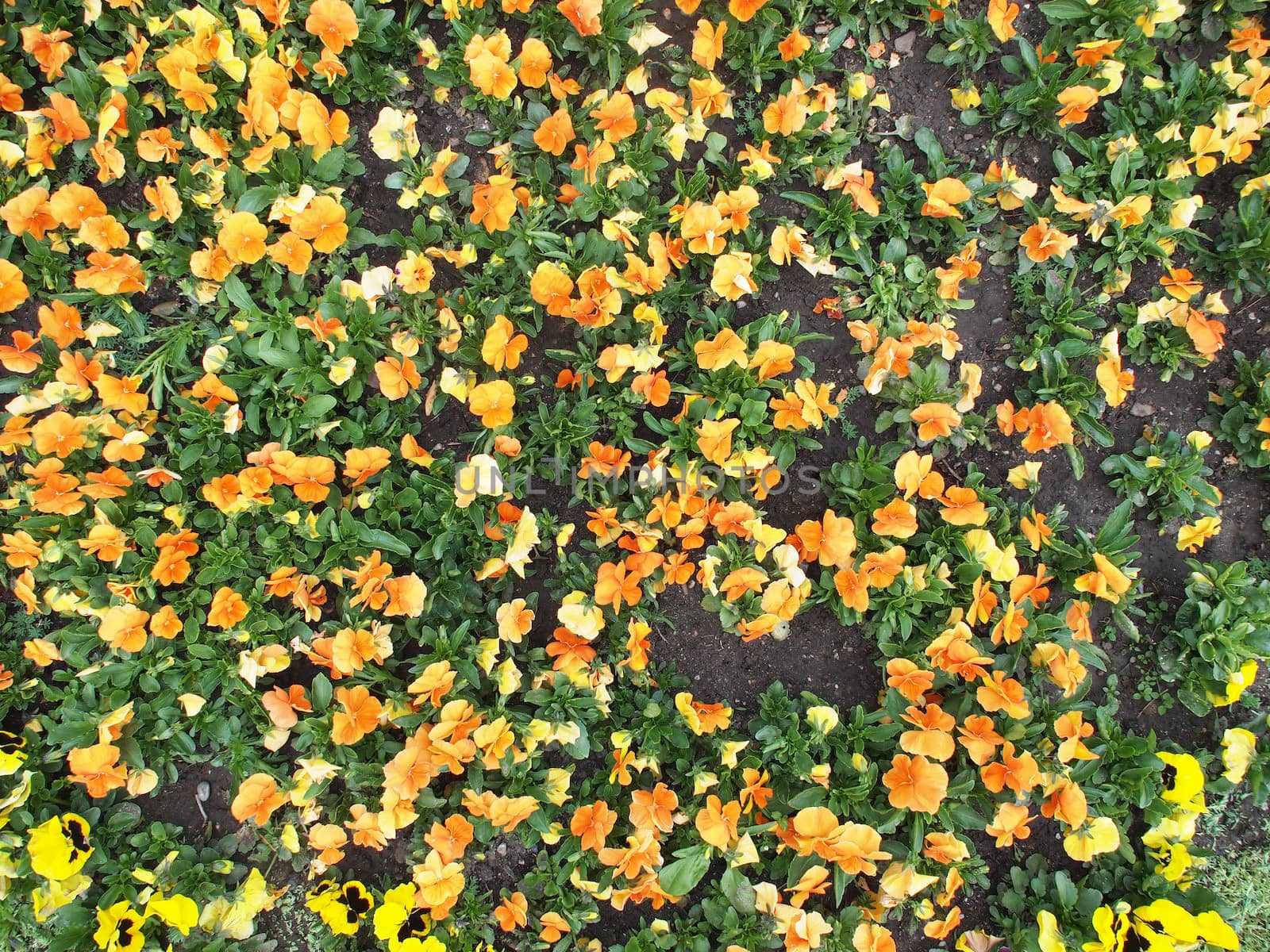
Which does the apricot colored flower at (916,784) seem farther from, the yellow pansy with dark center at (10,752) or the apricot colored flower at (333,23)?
the apricot colored flower at (333,23)

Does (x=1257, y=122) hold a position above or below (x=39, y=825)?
above

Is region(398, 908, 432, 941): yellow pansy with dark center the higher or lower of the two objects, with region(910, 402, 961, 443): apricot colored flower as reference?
lower

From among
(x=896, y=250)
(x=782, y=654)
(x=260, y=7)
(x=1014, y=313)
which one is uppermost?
(x=260, y=7)

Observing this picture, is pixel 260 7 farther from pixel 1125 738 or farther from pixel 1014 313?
pixel 1125 738

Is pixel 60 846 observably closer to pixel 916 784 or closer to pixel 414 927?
pixel 414 927

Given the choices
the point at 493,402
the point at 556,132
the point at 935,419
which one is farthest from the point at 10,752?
the point at 935,419

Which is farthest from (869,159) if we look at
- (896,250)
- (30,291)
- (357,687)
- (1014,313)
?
(30,291)

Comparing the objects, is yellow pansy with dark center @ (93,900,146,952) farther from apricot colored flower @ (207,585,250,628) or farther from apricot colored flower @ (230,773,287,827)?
apricot colored flower @ (207,585,250,628)

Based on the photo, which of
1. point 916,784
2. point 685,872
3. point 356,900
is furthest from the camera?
point 356,900

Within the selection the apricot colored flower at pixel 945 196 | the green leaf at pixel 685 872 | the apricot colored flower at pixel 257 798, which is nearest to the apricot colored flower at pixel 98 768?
the apricot colored flower at pixel 257 798

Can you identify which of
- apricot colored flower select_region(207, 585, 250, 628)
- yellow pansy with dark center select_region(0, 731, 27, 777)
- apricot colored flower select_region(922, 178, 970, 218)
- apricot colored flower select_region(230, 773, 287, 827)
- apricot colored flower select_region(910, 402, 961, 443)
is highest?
apricot colored flower select_region(922, 178, 970, 218)

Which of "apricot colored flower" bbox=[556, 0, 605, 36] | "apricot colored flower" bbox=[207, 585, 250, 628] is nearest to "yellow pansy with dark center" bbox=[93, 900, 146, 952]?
"apricot colored flower" bbox=[207, 585, 250, 628]
